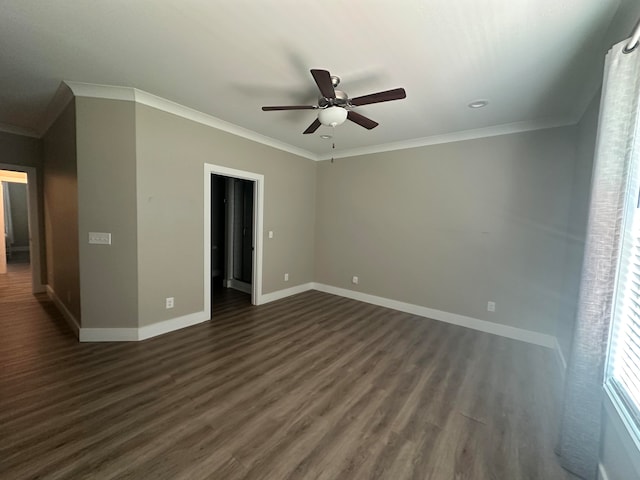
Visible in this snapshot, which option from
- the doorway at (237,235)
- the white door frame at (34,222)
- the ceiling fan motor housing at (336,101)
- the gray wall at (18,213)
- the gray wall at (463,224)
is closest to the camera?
the ceiling fan motor housing at (336,101)

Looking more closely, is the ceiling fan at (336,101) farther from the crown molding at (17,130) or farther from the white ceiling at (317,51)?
the crown molding at (17,130)

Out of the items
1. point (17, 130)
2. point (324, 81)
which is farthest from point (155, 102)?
point (17, 130)

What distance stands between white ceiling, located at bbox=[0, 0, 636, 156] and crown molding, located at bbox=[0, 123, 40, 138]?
57.7 inches

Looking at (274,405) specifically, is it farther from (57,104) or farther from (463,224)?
(57,104)

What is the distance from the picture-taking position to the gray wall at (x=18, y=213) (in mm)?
8555

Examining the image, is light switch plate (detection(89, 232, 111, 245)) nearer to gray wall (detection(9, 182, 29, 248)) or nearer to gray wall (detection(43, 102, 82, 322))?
gray wall (detection(43, 102, 82, 322))

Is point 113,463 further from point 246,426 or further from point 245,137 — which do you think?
point 245,137

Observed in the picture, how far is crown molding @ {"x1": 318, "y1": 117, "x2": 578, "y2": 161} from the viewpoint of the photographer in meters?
3.13

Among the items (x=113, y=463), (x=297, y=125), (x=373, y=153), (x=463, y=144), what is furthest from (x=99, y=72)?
(x=463, y=144)

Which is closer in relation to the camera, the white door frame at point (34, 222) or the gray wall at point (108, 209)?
the gray wall at point (108, 209)

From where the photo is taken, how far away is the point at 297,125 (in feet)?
11.9

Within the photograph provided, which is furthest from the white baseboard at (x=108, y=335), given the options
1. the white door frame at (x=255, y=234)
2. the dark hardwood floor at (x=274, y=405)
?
the white door frame at (x=255, y=234)

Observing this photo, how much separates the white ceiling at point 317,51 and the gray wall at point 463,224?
651mm

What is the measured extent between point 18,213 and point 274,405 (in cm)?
1182
